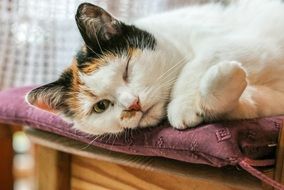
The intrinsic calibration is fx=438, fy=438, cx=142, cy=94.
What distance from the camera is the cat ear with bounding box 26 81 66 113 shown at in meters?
0.94

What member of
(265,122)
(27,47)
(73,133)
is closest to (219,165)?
(265,122)

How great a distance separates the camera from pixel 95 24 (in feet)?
2.90

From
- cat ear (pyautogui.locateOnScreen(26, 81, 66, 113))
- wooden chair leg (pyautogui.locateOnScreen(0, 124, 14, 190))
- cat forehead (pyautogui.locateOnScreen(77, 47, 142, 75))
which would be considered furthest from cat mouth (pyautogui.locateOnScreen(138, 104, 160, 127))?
wooden chair leg (pyautogui.locateOnScreen(0, 124, 14, 190))

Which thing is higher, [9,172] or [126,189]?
[126,189]

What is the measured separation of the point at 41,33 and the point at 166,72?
2.90 ft

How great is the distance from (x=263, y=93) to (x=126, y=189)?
13.5 inches

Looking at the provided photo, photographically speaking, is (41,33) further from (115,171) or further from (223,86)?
(223,86)

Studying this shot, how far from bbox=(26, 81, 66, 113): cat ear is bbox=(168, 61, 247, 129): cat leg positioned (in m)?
0.28

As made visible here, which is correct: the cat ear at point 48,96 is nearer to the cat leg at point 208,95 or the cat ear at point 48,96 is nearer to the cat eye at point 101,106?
the cat eye at point 101,106

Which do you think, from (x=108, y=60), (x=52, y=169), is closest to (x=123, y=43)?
(x=108, y=60)

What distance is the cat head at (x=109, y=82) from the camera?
83 cm

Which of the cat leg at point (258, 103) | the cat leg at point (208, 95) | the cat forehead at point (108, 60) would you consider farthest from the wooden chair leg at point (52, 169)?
the cat leg at point (258, 103)

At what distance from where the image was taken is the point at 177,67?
87cm

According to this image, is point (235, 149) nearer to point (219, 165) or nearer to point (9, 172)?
point (219, 165)
